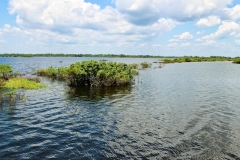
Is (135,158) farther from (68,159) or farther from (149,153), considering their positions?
(68,159)

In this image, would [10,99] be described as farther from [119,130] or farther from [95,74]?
[95,74]

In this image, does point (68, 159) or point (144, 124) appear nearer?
point (68, 159)

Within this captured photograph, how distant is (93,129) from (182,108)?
11.8 m

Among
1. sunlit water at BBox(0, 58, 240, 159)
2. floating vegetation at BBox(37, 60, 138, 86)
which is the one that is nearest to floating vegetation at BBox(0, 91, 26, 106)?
sunlit water at BBox(0, 58, 240, 159)

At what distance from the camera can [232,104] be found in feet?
83.5

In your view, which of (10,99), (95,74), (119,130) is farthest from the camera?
(95,74)

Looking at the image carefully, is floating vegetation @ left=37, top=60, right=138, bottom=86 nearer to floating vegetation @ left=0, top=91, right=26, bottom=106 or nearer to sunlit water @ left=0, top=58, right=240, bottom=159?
sunlit water @ left=0, top=58, right=240, bottom=159

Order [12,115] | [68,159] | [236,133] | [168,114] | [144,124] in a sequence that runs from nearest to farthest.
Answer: [68,159] → [236,133] → [144,124] → [12,115] → [168,114]

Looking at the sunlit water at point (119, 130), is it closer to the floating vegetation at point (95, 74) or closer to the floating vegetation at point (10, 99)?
the floating vegetation at point (10, 99)

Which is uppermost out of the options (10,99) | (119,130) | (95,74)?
(95,74)

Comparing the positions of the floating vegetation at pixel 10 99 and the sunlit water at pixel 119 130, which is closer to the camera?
the sunlit water at pixel 119 130

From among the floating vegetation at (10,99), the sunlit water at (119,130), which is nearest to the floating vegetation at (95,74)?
the sunlit water at (119,130)

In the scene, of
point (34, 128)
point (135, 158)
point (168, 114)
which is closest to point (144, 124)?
point (168, 114)

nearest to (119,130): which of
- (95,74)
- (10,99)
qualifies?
(10,99)
